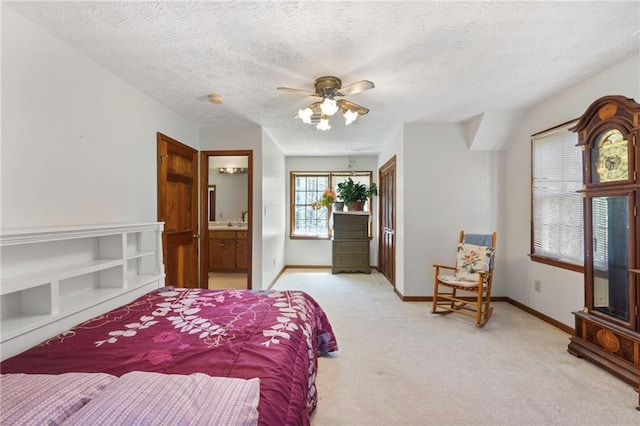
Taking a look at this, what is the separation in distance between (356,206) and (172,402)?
480 centimetres

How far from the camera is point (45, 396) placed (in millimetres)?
861

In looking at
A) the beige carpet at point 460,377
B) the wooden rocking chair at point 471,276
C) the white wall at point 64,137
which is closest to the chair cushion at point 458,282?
the wooden rocking chair at point 471,276

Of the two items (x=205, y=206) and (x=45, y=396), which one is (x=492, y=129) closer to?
(x=205, y=206)

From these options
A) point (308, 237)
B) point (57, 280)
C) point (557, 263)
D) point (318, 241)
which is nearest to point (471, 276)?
point (557, 263)

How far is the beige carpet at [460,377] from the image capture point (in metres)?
1.67

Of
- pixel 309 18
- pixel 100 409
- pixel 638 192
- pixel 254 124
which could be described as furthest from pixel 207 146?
pixel 638 192

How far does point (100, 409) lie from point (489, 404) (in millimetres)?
2046

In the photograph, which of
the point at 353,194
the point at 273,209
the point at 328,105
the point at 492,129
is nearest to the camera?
the point at 328,105

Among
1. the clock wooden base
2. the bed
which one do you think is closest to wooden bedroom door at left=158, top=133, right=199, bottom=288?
the bed

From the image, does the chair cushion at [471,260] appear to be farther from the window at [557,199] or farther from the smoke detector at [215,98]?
the smoke detector at [215,98]

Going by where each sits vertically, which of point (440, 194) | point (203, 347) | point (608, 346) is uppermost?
point (440, 194)

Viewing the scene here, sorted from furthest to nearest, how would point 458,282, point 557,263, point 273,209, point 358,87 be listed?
point 273,209, point 458,282, point 557,263, point 358,87

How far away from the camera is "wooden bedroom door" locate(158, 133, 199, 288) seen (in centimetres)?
302

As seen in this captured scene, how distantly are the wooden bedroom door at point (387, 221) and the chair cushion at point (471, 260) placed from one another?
44.2 inches
